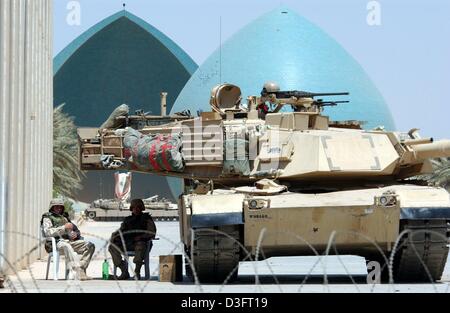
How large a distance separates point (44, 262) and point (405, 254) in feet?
32.2

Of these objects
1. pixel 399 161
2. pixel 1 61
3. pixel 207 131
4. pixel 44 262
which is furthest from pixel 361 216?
pixel 44 262

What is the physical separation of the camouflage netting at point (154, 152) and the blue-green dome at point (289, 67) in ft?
170

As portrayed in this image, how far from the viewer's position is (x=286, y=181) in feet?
57.2

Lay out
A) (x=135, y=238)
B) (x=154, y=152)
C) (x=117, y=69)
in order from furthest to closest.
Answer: (x=117, y=69) < (x=135, y=238) < (x=154, y=152)

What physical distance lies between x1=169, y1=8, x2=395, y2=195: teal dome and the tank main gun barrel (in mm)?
52565

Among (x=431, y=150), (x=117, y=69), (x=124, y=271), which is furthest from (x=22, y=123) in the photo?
(x=117, y=69)

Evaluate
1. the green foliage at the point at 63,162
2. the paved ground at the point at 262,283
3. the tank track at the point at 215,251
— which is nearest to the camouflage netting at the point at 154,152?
the paved ground at the point at 262,283

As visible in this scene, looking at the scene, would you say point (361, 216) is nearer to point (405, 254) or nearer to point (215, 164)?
point (405, 254)

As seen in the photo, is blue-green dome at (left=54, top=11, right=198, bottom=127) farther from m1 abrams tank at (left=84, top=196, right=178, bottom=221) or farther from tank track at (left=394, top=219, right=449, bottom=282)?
tank track at (left=394, top=219, right=449, bottom=282)

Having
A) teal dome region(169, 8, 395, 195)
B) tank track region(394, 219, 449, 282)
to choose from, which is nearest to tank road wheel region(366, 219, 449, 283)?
tank track region(394, 219, 449, 282)

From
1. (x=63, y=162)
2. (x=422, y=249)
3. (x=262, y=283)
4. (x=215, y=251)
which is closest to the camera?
(x=215, y=251)

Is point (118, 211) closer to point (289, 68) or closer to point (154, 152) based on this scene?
point (289, 68)

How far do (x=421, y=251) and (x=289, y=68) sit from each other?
5664 cm
